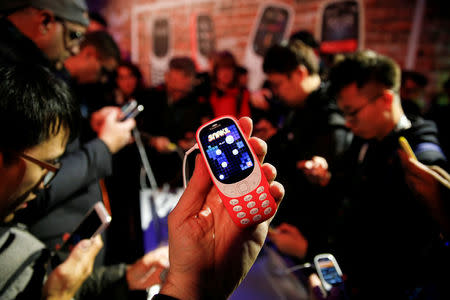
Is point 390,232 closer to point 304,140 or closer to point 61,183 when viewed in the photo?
point 304,140

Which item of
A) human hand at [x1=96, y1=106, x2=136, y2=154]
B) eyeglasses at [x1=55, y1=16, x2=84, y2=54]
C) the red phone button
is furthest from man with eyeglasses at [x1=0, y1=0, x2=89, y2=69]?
the red phone button

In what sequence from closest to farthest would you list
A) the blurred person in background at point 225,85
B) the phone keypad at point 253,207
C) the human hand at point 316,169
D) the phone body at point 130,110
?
the phone keypad at point 253,207, the human hand at point 316,169, the phone body at point 130,110, the blurred person in background at point 225,85

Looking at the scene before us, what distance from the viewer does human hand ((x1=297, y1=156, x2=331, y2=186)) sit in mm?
927

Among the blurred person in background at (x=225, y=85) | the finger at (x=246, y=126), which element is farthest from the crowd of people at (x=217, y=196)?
the blurred person in background at (x=225, y=85)

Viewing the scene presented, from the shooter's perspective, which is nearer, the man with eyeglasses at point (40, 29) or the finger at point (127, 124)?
the man with eyeglasses at point (40, 29)

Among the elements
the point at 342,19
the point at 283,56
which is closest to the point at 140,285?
the point at 283,56

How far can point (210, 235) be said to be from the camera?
0.65 metres

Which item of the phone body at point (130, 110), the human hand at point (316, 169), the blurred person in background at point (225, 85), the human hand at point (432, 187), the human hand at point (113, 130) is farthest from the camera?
the blurred person in background at point (225, 85)

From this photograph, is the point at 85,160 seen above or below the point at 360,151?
above

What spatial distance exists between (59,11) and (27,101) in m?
0.63

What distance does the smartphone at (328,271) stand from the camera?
0.81m

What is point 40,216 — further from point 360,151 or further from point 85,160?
point 360,151

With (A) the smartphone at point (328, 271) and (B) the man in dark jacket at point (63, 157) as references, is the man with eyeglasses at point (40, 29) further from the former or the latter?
(A) the smartphone at point (328, 271)

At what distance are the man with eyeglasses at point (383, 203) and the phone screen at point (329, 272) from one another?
57 millimetres
